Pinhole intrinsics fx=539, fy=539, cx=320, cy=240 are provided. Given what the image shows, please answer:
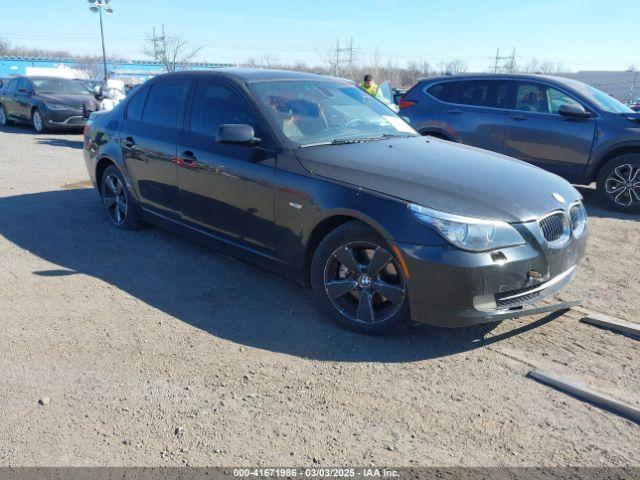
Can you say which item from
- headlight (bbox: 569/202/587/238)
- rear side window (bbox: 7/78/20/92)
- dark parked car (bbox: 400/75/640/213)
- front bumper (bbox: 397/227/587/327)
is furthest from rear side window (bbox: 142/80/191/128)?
rear side window (bbox: 7/78/20/92)

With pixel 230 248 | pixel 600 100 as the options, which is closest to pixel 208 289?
pixel 230 248

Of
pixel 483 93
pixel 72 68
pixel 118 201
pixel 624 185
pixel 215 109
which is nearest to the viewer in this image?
pixel 215 109

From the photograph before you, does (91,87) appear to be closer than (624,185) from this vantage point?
No

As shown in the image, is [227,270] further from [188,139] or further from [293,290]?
[188,139]

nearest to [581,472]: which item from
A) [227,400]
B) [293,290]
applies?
[227,400]

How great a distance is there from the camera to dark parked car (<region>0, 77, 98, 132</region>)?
14.8 m

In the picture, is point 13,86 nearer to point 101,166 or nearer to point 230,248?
point 101,166

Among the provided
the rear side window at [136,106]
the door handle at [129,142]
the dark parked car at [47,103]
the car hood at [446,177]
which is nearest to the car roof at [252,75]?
the rear side window at [136,106]

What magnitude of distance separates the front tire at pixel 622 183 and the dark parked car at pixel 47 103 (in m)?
12.3

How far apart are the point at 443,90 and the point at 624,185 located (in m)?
3.10

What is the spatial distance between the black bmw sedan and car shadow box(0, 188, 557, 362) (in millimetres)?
236

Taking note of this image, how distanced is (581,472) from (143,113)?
16.2 ft

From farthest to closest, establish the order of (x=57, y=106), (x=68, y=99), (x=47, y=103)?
(x=68, y=99), (x=47, y=103), (x=57, y=106)

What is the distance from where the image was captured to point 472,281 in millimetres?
3189
